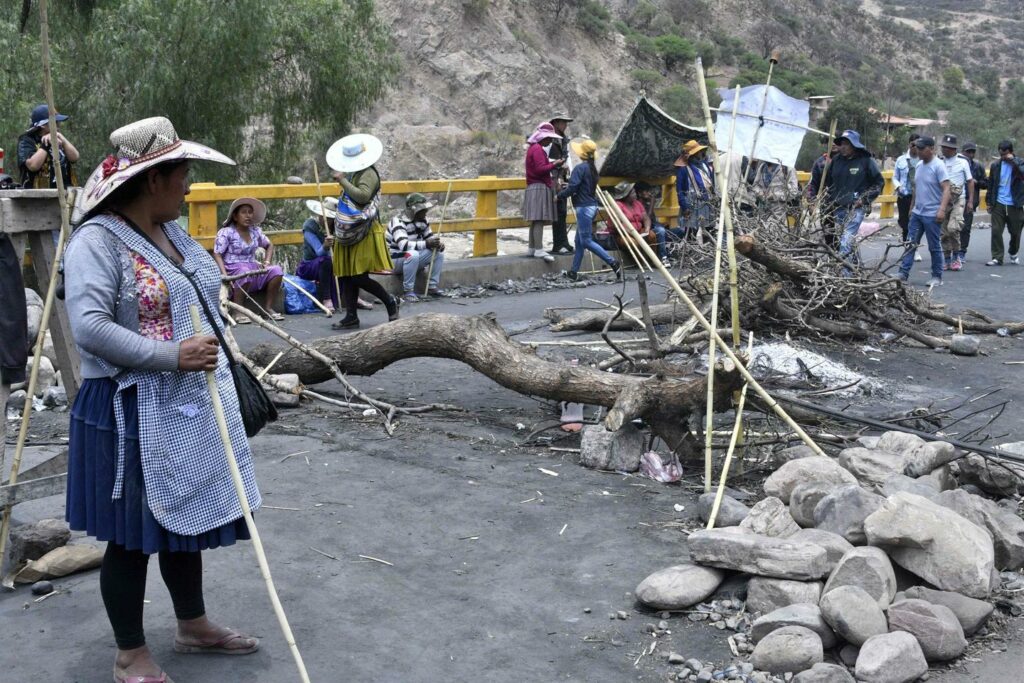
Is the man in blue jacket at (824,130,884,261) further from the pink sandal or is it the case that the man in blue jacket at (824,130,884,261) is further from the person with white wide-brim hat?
the pink sandal

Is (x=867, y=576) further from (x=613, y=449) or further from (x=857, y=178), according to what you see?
(x=857, y=178)

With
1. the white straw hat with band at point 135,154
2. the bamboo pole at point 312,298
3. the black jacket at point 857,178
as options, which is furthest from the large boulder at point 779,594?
the black jacket at point 857,178

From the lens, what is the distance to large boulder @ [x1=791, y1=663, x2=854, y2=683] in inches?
141

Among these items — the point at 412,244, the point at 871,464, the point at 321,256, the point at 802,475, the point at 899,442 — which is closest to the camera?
the point at 802,475

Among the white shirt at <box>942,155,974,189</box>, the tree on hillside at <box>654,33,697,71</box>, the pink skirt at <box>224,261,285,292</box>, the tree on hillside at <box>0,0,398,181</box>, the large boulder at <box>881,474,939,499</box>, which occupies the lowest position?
the large boulder at <box>881,474,939,499</box>

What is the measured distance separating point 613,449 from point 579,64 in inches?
1556

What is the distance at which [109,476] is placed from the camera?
3293 mm

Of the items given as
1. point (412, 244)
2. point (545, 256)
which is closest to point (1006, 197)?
point (545, 256)

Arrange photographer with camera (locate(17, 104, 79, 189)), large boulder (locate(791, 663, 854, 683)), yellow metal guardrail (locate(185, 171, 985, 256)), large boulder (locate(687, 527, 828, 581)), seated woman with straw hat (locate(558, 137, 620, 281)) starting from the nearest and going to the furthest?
large boulder (locate(791, 663, 854, 683)) < large boulder (locate(687, 527, 828, 581)) < photographer with camera (locate(17, 104, 79, 189)) < yellow metal guardrail (locate(185, 171, 985, 256)) < seated woman with straw hat (locate(558, 137, 620, 281))

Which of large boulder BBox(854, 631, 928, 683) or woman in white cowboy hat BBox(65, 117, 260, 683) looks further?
large boulder BBox(854, 631, 928, 683)

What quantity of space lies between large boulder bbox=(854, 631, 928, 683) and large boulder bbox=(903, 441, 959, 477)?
1713 mm

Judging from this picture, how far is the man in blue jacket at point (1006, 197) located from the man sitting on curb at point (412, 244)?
896cm

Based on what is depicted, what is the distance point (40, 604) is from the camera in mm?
4148

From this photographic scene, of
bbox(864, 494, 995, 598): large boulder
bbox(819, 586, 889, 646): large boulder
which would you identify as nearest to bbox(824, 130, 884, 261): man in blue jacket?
bbox(864, 494, 995, 598): large boulder
